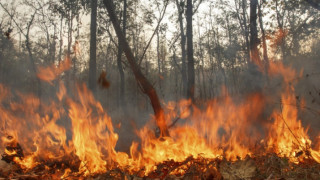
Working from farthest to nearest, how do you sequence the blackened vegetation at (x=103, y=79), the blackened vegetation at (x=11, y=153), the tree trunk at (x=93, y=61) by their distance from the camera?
the tree trunk at (x=93, y=61) → the blackened vegetation at (x=103, y=79) → the blackened vegetation at (x=11, y=153)

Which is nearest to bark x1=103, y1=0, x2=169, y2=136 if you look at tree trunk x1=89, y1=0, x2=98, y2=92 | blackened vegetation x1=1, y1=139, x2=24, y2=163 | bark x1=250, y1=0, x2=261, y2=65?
blackened vegetation x1=1, y1=139, x2=24, y2=163

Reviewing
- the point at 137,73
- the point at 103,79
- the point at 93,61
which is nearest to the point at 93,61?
the point at 93,61

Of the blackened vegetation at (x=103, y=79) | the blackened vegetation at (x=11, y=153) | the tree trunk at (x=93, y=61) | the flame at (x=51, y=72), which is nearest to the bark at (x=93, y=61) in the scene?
the tree trunk at (x=93, y=61)

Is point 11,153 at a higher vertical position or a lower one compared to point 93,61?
lower

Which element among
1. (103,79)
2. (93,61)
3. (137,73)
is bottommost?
(137,73)

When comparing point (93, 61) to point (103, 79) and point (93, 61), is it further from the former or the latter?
point (103, 79)

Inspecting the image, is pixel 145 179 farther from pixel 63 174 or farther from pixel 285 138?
pixel 285 138

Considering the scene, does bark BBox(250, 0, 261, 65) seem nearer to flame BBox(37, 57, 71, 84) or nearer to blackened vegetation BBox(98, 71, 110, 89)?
blackened vegetation BBox(98, 71, 110, 89)

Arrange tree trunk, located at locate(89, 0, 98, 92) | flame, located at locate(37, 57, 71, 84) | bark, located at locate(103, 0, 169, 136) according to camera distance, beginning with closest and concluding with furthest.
Result: bark, located at locate(103, 0, 169, 136)
tree trunk, located at locate(89, 0, 98, 92)
flame, located at locate(37, 57, 71, 84)

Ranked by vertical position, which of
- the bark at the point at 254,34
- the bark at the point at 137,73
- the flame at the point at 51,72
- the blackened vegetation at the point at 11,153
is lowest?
the blackened vegetation at the point at 11,153

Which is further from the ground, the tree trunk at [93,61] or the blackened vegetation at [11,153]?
the tree trunk at [93,61]

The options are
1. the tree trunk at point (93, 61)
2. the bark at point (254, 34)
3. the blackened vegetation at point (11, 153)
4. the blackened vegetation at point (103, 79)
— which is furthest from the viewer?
the tree trunk at point (93, 61)

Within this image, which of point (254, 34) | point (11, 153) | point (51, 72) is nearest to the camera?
point (11, 153)

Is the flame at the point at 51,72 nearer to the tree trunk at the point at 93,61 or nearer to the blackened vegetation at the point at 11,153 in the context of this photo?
the tree trunk at the point at 93,61
